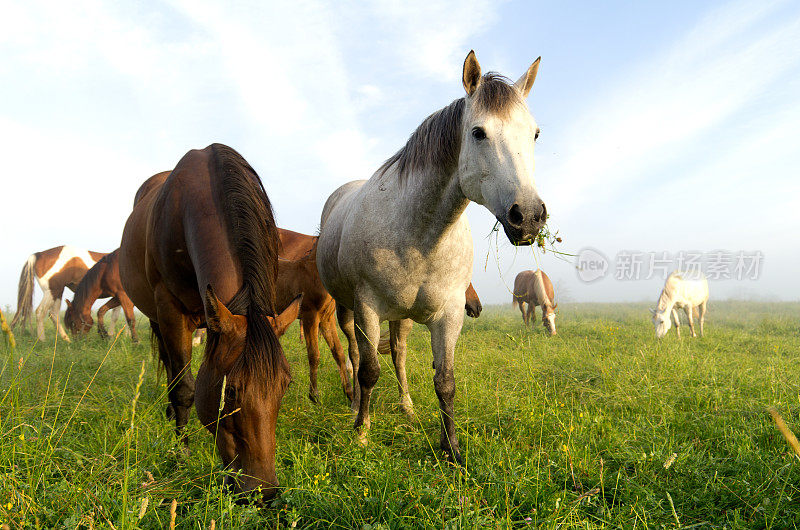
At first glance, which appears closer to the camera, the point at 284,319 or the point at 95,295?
the point at 284,319

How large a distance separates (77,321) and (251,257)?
10.4 metres

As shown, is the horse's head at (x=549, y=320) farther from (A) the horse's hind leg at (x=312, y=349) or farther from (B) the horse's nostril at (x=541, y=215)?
(B) the horse's nostril at (x=541, y=215)

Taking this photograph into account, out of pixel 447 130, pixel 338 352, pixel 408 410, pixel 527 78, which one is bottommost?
pixel 408 410

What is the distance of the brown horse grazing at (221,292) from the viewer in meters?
2.19

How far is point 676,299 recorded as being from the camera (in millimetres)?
12570

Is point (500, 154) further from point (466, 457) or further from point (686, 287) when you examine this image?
point (686, 287)

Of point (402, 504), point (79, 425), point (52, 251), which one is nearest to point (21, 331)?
point (52, 251)

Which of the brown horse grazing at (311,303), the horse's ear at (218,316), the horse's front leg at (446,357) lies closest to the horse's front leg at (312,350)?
the brown horse grazing at (311,303)

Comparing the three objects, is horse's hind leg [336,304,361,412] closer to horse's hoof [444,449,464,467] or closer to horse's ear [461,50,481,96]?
horse's hoof [444,449,464,467]

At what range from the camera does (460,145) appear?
2867 mm

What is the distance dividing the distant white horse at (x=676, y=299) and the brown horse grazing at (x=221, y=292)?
471 inches

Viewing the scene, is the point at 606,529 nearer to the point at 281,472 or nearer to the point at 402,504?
the point at 402,504

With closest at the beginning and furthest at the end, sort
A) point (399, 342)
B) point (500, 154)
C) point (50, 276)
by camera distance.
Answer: point (500, 154) → point (399, 342) → point (50, 276)

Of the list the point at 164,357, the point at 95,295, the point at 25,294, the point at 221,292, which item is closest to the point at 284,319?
the point at 221,292
